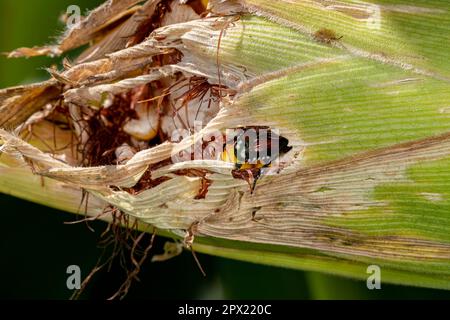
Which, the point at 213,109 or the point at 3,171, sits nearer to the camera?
the point at 213,109

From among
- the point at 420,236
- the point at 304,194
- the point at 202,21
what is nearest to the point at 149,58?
the point at 202,21

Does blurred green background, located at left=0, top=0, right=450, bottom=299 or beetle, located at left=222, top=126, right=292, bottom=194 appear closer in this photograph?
beetle, located at left=222, top=126, right=292, bottom=194

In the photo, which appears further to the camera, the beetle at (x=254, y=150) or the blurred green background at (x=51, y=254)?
the blurred green background at (x=51, y=254)

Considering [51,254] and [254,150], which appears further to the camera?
[51,254]

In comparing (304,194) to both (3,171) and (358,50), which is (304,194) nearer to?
(358,50)
